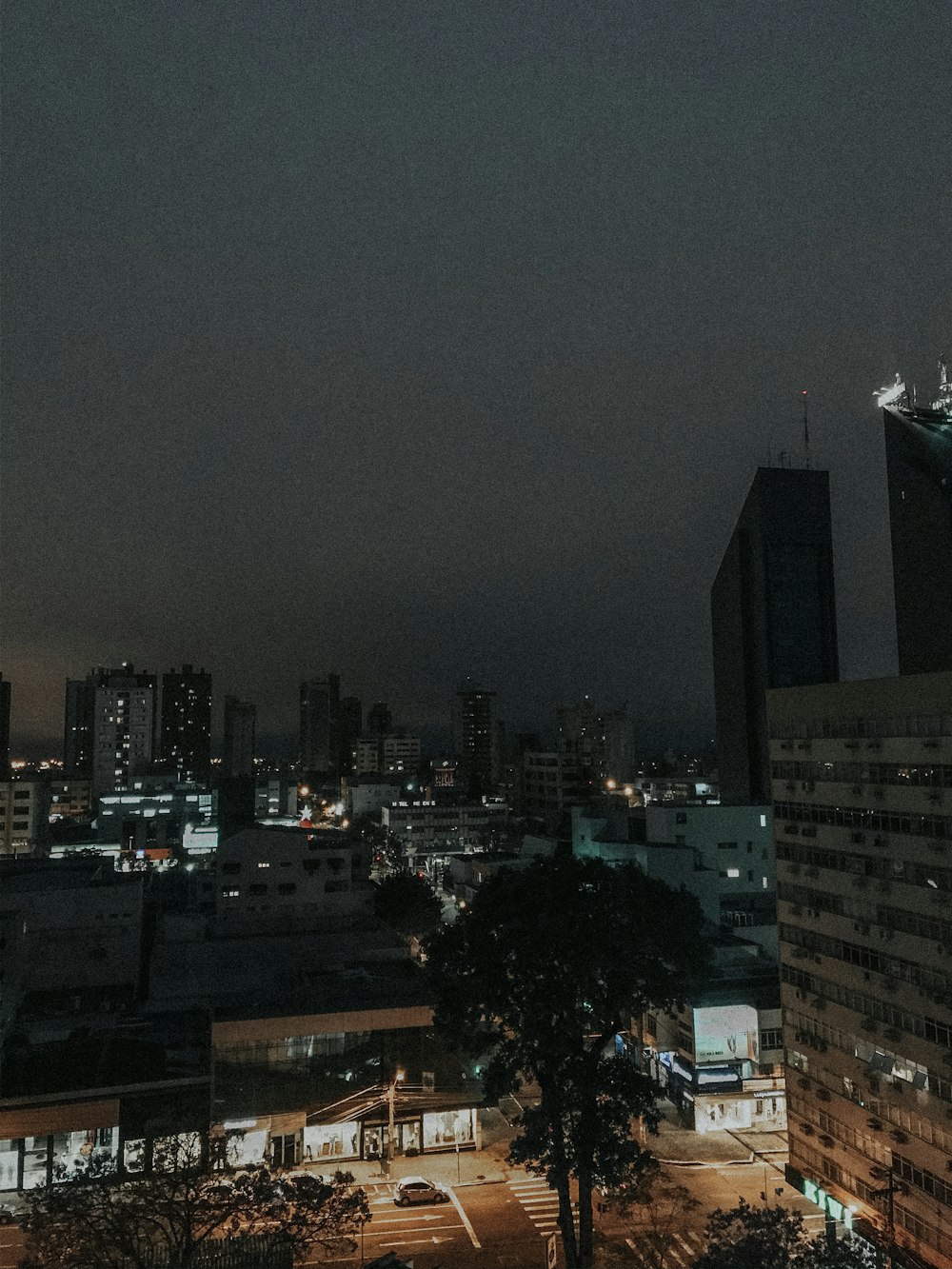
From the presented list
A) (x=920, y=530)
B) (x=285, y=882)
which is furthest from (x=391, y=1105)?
(x=920, y=530)

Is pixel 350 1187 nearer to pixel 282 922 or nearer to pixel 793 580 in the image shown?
pixel 282 922

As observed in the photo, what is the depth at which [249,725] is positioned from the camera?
654ft

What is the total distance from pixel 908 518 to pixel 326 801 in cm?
9639

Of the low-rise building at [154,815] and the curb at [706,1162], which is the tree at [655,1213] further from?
the low-rise building at [154,815]

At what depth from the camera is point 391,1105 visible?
28.0 meters

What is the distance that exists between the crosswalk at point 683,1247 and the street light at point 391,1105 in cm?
811

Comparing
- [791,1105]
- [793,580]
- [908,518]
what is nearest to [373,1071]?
[791,1105]

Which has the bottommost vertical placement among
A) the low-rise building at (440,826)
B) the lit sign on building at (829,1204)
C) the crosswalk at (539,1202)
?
the crosswalk at (539,1202)

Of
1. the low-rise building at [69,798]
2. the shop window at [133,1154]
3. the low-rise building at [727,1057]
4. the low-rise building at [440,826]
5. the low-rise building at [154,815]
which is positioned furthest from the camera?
the low-rise building at [69,798]

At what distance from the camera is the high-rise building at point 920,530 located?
66.3 meters

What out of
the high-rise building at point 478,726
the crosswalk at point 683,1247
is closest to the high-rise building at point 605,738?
the high-rise building at point 478,726

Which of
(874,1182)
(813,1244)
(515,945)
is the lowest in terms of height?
(874,1182)

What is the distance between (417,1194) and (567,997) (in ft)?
26.6

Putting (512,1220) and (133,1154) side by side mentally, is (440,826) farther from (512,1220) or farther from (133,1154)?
(512,1220)
